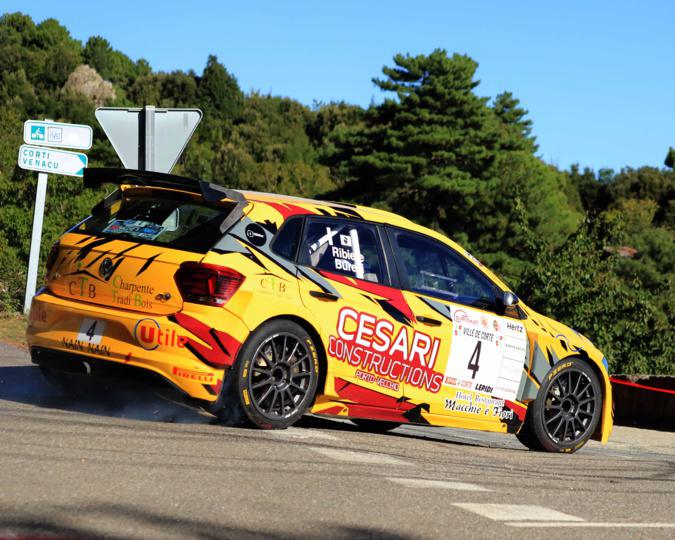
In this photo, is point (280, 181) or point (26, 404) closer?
point (26, 404)

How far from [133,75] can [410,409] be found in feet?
393

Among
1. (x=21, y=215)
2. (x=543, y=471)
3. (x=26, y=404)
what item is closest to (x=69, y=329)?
(x=26, y=404)

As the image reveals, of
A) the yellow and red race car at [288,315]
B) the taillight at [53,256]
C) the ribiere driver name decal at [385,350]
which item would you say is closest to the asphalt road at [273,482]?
the yellow and red race car at [288,315]

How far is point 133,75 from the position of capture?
125000mm

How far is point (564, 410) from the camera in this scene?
9.75 metres

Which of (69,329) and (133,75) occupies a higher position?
(133,75)

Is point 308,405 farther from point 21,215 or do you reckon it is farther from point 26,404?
point 21,215

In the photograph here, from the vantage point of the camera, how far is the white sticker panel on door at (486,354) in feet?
29.6

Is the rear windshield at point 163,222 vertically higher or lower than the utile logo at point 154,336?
higher

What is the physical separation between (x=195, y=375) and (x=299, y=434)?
0.92m

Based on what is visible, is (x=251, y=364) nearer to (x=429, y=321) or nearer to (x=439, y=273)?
(x=429, y=321)

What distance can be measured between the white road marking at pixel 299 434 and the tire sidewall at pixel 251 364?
0.16 feet

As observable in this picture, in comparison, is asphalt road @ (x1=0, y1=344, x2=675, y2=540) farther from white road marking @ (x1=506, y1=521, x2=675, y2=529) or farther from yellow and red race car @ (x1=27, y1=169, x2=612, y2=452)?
yellow and red race car @ (x1=27, y1=169, x2=612, y2=452)

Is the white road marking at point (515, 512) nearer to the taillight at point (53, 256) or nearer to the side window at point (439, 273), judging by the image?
the side window at point (439, 273)
